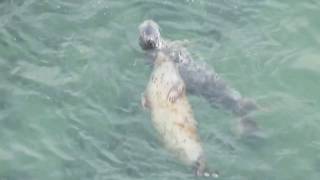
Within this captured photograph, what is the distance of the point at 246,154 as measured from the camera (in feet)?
A: 33.3

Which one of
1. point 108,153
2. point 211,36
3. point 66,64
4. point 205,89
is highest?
point 211,36

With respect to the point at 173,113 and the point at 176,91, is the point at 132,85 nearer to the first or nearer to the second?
the point at 176,91

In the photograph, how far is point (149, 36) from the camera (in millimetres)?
11258

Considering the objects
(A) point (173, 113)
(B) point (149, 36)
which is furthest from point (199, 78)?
(B) point (149, 36)

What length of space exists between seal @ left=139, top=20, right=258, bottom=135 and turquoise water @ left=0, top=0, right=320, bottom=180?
16cm

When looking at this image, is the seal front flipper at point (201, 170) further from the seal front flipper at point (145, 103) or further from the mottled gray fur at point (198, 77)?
the seal front flipper at point (145, 103)

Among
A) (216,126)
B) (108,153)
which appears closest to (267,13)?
(216,126)

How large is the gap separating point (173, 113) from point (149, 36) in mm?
1526

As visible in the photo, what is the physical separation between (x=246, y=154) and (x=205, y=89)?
1274 millimetres

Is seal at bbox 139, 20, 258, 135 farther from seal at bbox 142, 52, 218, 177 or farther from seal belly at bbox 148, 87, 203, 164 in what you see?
seal belly at bbox 148, 87, 203, 164

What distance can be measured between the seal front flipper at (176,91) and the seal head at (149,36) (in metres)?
0.86

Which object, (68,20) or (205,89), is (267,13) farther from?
(68,20)

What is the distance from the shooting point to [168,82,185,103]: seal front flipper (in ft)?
Result: 34.8

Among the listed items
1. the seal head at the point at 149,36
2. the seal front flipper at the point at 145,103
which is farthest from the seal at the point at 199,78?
the seal front flipper at the point at 145,103
